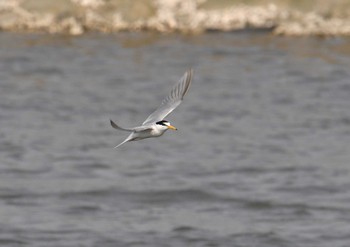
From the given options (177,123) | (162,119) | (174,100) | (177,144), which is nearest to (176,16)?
(177,123)

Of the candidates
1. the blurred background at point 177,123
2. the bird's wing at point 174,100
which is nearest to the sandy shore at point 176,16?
the blurred background at point 177,123

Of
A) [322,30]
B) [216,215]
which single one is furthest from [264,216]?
[322,30]

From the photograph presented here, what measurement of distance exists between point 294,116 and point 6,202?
8.11 m

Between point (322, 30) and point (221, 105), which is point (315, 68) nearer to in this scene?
point (322, 30)

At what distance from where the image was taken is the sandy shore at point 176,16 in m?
28.4

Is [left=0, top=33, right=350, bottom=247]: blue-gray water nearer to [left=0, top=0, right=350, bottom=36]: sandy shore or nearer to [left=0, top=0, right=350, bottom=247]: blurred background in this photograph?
A: [left=0, top=0, right=350, bottom=247]: blurred background

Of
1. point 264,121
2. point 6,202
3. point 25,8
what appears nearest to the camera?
point 6,202

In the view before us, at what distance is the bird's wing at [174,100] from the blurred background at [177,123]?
30.2ft

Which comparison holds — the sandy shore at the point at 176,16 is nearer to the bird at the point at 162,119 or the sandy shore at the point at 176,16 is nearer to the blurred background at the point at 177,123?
the blurred background at the point at 177,123

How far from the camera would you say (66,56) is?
96.0 ft

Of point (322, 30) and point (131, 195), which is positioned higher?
point (322, 30)

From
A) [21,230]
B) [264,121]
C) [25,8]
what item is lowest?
[21,230]

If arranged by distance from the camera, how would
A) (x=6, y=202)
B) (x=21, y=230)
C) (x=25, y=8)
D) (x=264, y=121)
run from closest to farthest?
(x=21, y=230), (x=6, y=202), (x=264, y=121), (x=25, y=8)

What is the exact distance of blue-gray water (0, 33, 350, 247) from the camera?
20781 mm
